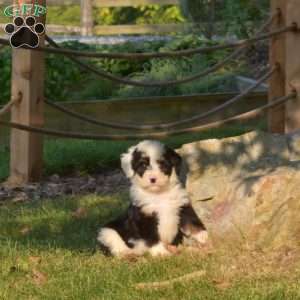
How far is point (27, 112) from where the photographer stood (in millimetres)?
8461

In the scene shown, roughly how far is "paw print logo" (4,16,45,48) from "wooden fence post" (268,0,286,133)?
392 cm

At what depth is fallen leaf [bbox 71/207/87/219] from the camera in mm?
7258

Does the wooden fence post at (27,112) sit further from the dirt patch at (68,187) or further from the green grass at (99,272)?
the green grass at (99,272)

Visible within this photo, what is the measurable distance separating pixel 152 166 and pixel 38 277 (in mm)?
950

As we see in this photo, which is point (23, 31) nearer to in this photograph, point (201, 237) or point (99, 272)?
point (99, 272)

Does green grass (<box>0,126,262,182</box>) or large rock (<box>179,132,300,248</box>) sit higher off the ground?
large rock (<box>179,132,300,248</box>)

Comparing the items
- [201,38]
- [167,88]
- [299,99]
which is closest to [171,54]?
[299,99]

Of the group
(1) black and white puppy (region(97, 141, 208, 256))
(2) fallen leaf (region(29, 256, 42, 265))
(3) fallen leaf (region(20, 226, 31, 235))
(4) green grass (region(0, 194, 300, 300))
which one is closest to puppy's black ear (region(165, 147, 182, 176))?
(1) black and white puppy (region(97, 141, 208, 256))

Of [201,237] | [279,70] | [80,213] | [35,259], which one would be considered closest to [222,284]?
[201,237]

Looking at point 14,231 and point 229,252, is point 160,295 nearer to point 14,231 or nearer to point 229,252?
point 229,252

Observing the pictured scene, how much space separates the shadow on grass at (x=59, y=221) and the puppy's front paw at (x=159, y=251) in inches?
18.9

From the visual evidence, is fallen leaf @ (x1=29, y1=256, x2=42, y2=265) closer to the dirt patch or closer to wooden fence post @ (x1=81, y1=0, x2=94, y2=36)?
the dirt patch

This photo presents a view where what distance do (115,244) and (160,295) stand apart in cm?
89

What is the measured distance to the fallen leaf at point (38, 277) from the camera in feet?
18.4
